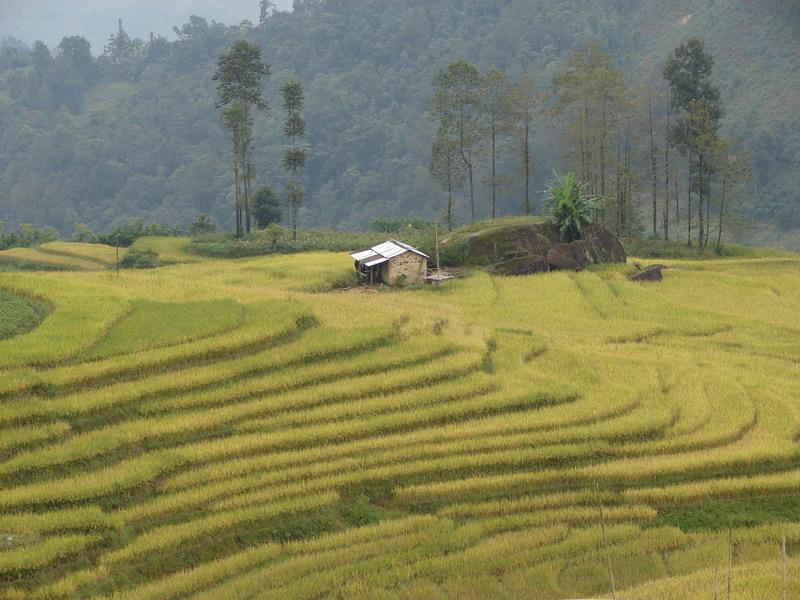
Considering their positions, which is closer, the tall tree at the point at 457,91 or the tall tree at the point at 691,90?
the tall tree at the point at 457,91

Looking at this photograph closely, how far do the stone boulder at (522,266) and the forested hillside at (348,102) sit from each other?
37.6 meters

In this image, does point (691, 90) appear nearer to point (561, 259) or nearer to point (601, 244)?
point (601, 244)

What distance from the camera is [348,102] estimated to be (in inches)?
3317

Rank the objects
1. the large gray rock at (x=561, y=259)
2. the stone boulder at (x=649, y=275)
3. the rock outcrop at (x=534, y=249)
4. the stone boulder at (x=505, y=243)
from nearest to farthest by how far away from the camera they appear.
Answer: the stone boulder at (x=649, y=275)
the rock outcrop at (x=534, y=249)
the large gray rock at (x=561, y=259)
the stone boulder at (x=505, y=243)

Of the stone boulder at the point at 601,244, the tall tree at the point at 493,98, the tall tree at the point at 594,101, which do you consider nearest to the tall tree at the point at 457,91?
the tall tree at the point at 493,98

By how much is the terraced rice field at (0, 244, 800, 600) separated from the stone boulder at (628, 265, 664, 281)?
9130 mm

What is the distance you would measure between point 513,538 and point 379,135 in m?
72.0

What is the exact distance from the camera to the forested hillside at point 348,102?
238 ft

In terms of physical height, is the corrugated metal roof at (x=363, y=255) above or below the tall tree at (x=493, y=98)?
below

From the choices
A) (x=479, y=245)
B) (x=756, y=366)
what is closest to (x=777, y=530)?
(x=756, y=366)

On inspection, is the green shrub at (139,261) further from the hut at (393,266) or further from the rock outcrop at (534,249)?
the rock outcrop at (534,249)

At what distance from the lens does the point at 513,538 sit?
12.5m

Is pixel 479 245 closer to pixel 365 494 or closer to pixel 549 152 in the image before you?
pixel 365 494

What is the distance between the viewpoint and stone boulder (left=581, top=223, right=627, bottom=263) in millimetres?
34188
